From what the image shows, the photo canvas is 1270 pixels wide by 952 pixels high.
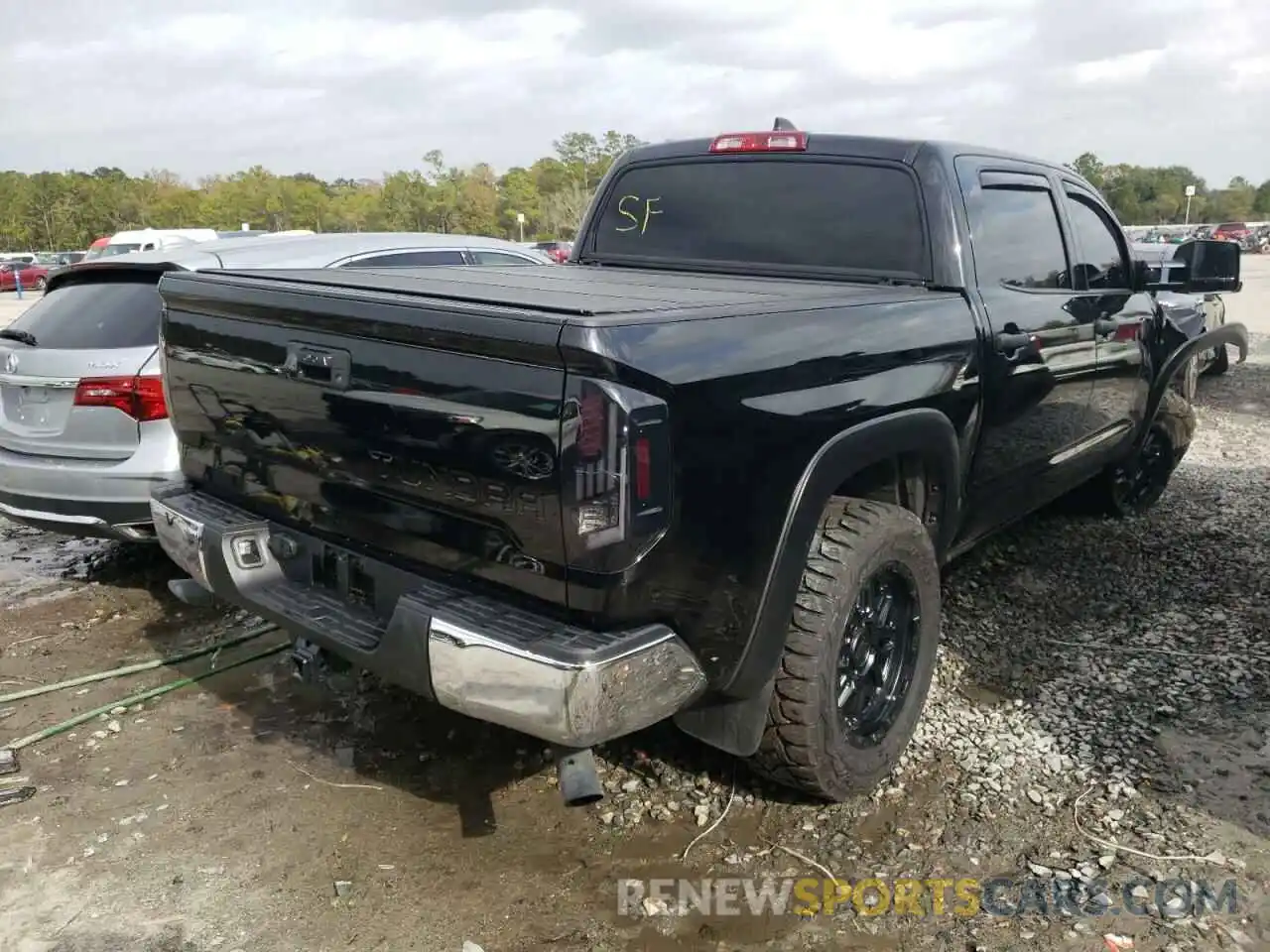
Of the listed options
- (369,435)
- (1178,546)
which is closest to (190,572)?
(369,435)

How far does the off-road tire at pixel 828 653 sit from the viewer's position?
2674 mm

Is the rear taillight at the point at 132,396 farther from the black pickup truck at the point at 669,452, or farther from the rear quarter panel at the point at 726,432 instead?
the rear quarter panel at the point at 726,432

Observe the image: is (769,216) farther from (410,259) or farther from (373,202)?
(373,202)

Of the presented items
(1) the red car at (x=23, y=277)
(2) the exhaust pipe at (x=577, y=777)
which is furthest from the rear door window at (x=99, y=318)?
(1) the red car at (x=23, y=277)

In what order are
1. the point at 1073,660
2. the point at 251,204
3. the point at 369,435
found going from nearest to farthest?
the point at 369,435, the point at 1073,660, the point at 251,204

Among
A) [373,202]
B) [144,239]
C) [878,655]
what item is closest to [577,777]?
[878,655]

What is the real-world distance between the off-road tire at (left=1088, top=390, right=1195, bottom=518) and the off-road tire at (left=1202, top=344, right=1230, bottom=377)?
5.08m

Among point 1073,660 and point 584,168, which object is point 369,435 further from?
point 584,168

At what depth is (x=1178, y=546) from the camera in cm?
530

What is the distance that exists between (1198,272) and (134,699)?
5.11 m

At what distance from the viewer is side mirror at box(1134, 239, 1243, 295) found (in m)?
4.79

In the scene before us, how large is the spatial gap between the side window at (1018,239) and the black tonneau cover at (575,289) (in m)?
0.51

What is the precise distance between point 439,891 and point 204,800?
939 millimetres

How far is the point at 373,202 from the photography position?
69.6 m
